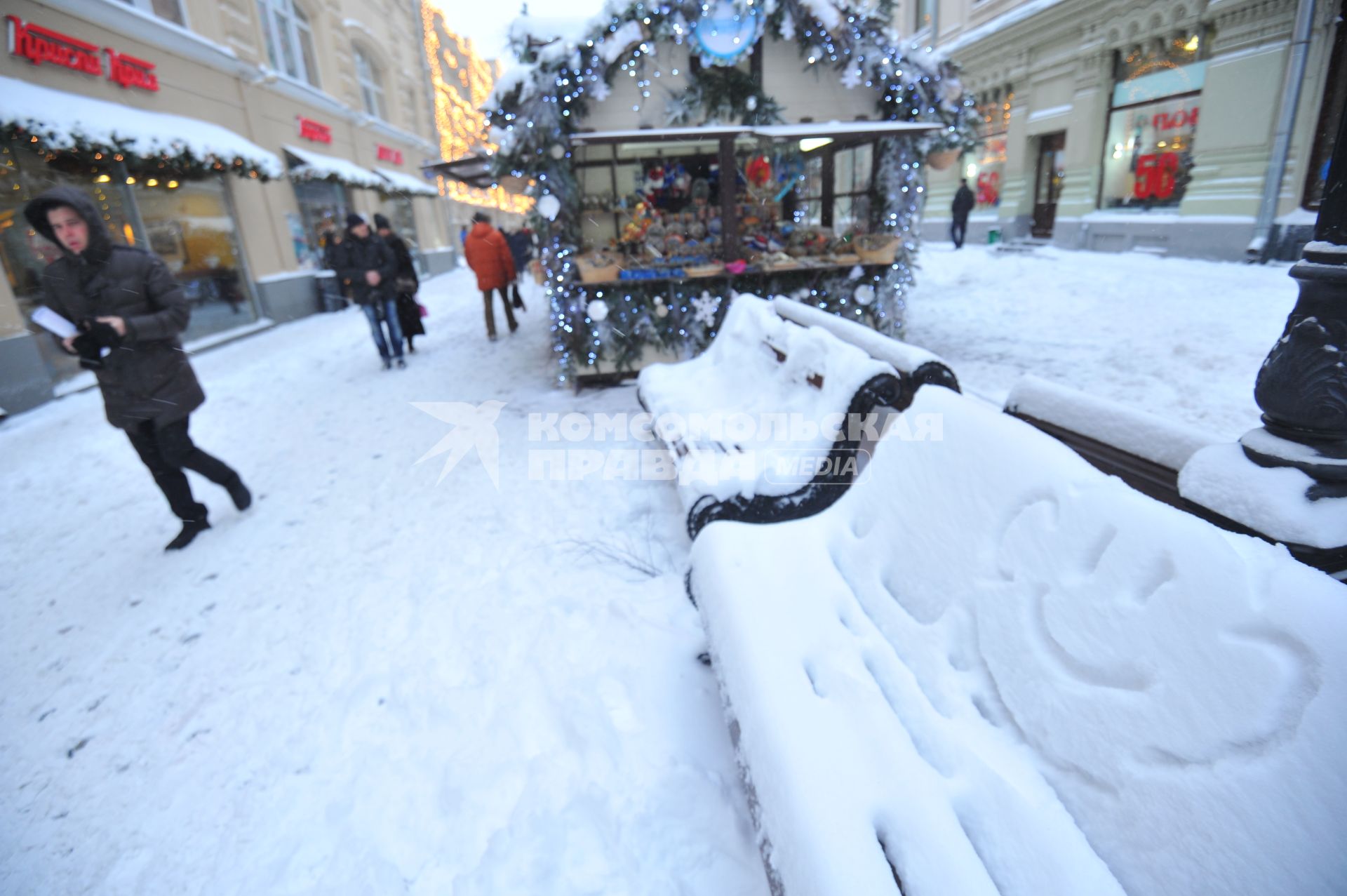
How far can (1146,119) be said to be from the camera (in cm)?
1248

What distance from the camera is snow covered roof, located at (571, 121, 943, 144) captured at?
5578mm

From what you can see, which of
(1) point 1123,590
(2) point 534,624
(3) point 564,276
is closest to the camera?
(1) point 1123,590

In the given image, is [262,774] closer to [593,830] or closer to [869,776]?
[593,830]

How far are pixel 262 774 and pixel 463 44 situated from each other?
48925 mm

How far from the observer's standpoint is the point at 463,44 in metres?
40.9

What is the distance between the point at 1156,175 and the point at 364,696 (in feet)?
52.2

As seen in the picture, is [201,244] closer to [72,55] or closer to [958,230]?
[72,55]

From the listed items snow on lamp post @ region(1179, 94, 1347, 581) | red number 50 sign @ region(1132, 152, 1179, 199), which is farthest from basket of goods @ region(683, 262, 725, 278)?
red number 50 sign @ region(1132, 152, 1179, 199)

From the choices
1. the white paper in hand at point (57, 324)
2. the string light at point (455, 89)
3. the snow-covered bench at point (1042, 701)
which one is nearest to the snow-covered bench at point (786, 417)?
the snow-covered bench at point (1042, 701)

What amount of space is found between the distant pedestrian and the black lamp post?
861 centimetres

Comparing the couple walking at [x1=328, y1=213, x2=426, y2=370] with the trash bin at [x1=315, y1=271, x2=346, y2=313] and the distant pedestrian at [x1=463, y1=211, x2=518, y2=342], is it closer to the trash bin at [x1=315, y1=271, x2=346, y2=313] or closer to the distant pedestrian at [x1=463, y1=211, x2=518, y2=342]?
the distant pedestrian at [x1=463, y1=211, x2=518, y2=342]

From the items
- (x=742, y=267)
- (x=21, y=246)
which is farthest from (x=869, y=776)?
(x=21, y=246)

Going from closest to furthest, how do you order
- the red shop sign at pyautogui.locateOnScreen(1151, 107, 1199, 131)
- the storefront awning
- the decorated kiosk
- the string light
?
the decorated kiosk → the storefront awning → the red shop sign at pyautogui.locateOnScreen(1151, 107, 1199, 131) → the string light

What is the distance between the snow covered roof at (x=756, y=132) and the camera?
558 centimetres
